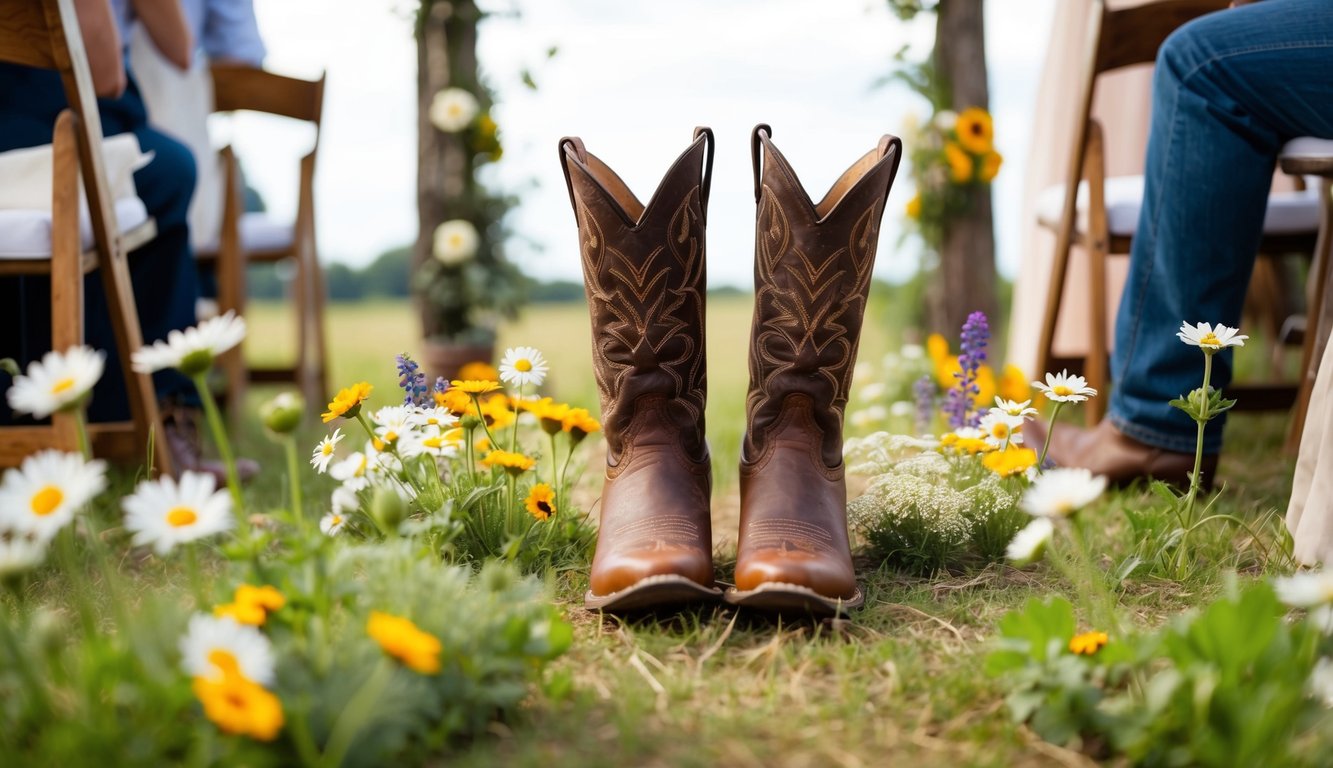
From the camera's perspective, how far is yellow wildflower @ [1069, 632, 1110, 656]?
0.93 metres

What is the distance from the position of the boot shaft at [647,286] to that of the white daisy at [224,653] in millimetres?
675

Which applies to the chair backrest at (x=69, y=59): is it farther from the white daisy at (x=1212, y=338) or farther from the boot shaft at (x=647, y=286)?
the white daisy at (x=1212, y=338)

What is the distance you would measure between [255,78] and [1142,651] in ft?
8.92

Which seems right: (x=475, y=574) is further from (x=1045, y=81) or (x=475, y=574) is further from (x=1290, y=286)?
(x=1290, y=286)

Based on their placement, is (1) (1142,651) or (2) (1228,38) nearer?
(1) (1142,651)

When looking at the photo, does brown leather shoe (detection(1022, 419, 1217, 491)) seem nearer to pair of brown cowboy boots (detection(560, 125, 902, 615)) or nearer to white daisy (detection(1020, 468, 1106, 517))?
pair of brown cowboy boots (detection(560, 125, 902, 615))

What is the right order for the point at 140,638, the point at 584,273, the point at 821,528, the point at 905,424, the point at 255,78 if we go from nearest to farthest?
the point at 140,638
the point at 821,528
the point at 584,273
the point at 905,424
the point at 255,78

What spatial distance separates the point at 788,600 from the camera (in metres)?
1.14

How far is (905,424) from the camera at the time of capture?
8.08 ft

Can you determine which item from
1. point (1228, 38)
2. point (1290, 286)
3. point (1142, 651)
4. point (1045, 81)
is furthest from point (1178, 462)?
point (1290, 286)

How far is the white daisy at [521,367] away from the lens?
1.38 metres

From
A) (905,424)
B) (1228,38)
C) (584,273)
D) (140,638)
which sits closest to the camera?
(140,638)

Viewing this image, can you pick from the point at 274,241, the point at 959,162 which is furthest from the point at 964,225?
the point at 274,241

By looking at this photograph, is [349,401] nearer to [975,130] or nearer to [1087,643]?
[1087,643]
